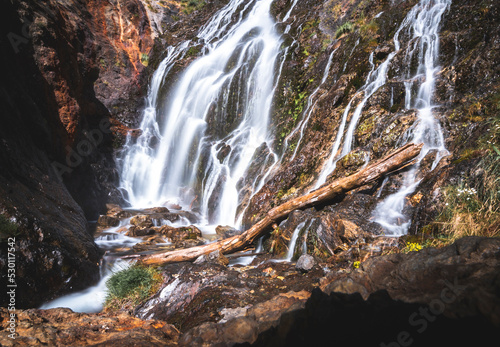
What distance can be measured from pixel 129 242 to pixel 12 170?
4.65 m

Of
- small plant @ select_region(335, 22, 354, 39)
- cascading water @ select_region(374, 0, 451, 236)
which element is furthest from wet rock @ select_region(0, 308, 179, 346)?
small plant @ select_region(335, 22, 354, 39)

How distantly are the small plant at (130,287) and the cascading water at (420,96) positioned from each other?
454 cm

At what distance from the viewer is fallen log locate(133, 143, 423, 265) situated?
624cm

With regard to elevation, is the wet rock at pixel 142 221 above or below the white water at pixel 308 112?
below

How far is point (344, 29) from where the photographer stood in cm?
1220

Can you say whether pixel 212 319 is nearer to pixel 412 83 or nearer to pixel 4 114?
pixel 4 114

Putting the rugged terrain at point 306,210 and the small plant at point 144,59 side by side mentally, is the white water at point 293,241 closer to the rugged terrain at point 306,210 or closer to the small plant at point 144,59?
the rugged terrain at point 306,210

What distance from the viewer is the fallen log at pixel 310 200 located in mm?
6236

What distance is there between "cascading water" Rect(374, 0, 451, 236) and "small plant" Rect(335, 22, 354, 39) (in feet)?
8.43

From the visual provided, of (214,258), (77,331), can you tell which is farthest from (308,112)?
(77,331)

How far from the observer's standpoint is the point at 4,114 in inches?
243

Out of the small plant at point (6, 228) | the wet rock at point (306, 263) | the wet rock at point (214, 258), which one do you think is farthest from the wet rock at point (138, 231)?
the wet rock at point (306, 263)

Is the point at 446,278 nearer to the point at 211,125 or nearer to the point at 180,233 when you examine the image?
the point at 180,233

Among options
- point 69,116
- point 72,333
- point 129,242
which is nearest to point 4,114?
point 69,116
